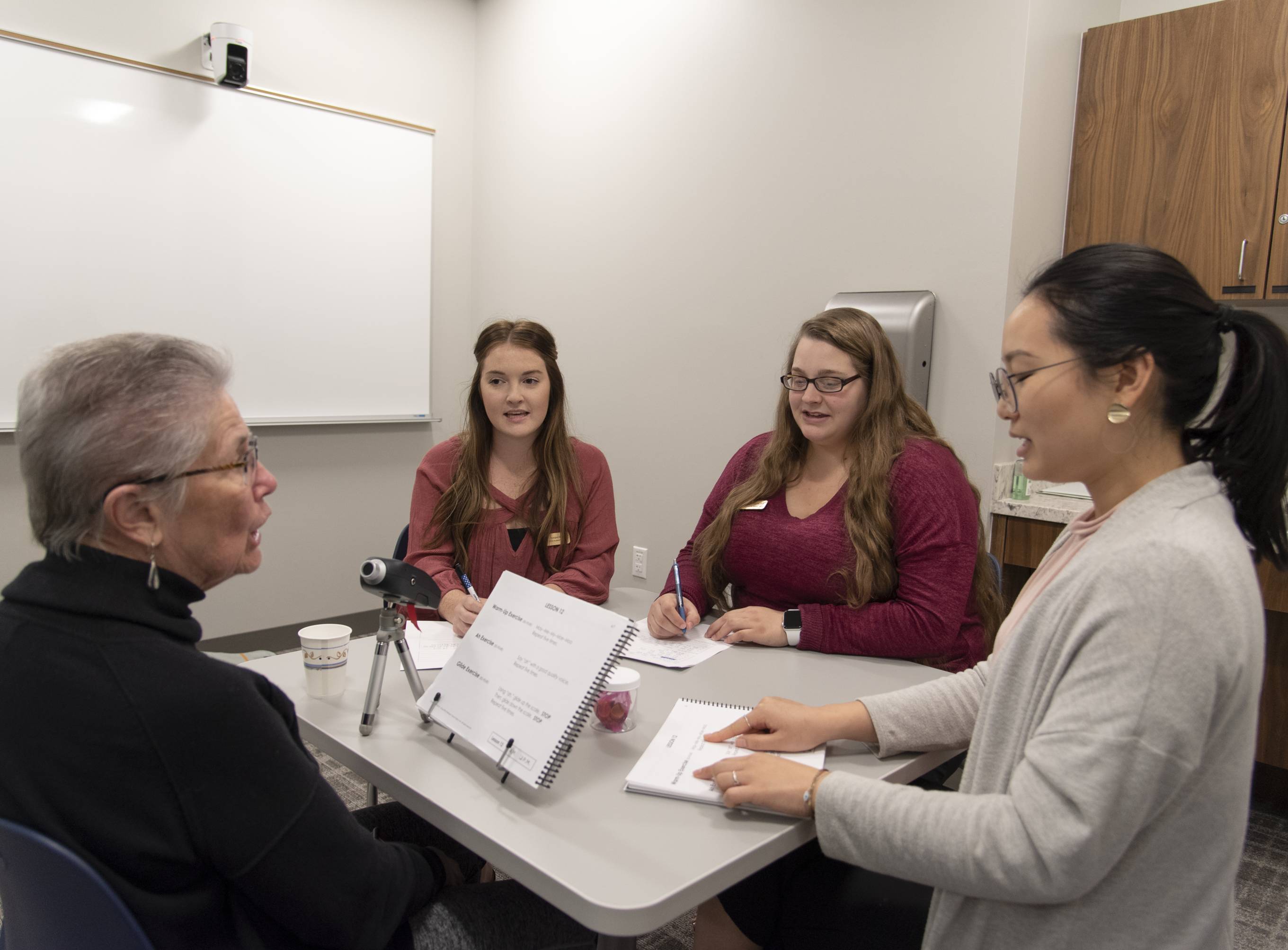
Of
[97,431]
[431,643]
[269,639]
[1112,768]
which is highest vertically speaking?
[97,431]

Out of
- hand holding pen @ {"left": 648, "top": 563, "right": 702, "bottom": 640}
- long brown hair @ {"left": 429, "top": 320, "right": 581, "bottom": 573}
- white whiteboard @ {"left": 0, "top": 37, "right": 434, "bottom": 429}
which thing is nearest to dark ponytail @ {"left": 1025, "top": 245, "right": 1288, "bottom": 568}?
hand holding pen @ {"left": 648, "top": 563, "right": 702, "bottom": 640}

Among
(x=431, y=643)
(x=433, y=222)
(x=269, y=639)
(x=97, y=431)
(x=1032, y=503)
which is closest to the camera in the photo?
(x=97, y=431)

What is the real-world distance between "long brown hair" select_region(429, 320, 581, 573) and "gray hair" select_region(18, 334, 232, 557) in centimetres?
115

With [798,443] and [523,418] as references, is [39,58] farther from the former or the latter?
[798,443]

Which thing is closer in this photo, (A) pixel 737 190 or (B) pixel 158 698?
(B) pixel 158 698

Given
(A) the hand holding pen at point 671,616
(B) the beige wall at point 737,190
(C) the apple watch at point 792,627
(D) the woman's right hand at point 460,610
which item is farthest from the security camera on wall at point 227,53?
(C) the apple watch at point 792,627

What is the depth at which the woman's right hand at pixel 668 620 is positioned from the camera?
180 cm

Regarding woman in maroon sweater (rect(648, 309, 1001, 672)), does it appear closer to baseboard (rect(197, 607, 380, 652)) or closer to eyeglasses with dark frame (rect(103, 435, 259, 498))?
eyeglasses with dark frame (rect(103, 435, 259, 498))

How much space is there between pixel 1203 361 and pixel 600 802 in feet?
2.91

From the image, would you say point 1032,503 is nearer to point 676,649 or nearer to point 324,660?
point 676,649

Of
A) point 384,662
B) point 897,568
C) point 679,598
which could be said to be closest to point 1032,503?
point 897,568

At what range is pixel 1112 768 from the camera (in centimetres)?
87

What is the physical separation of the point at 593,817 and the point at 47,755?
587mm

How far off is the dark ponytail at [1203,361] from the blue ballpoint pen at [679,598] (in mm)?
951
